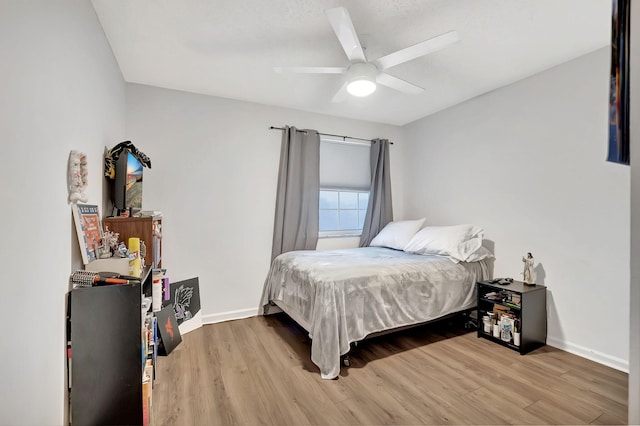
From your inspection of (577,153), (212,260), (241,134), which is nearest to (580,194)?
(577,153)

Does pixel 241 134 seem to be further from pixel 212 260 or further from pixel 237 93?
pixel 212 260

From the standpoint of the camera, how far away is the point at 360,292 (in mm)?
2336

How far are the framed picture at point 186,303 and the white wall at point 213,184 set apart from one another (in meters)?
0.08

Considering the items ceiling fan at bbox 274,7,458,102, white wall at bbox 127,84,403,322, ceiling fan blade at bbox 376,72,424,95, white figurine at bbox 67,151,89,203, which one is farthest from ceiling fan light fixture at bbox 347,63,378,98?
white figurine at bbox 67,151,89,203

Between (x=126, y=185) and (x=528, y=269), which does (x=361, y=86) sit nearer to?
(x=126, y=185)

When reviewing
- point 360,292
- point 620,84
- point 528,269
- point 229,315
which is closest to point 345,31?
point 620,84

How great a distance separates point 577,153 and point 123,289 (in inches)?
133

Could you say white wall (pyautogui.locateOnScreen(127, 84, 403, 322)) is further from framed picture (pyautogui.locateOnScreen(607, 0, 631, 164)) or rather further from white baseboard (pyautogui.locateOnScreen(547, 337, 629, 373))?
framed picture (pyautogui.locateOnScreen(607, 0, 631, 164))

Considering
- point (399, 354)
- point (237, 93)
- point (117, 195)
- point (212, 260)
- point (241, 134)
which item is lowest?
point (399, 354)

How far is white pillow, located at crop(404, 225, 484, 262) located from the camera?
9.68 ft

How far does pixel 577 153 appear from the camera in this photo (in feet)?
8.22

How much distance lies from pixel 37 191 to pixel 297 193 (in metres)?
2.57

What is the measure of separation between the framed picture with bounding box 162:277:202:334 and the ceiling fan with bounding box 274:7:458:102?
2.22m

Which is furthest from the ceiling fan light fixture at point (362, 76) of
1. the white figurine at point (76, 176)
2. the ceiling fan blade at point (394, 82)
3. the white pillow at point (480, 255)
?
the white pillow at point (480, 255)
